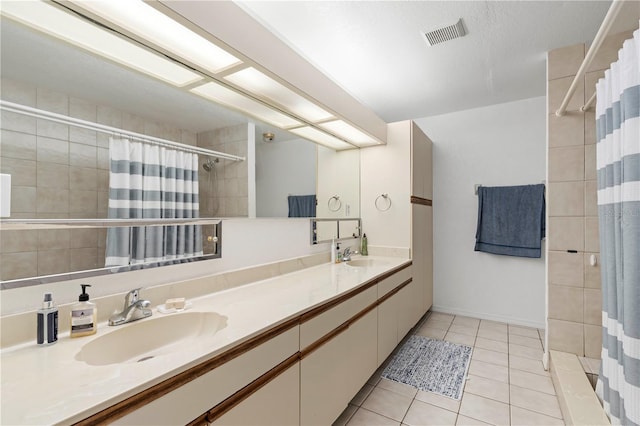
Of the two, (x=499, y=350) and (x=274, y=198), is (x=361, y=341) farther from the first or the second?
(x=499, y=350)

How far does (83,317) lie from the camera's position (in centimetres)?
91

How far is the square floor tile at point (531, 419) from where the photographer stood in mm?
1616

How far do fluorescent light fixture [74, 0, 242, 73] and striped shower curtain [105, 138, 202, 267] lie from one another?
1.36 feet

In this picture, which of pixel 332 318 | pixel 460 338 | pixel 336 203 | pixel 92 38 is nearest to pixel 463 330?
pixel 460 338

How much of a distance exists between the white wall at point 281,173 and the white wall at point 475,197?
1.90 meters

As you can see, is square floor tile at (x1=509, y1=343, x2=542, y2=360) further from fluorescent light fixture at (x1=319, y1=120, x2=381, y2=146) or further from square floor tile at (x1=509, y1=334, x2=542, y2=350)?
fluorescent light fixture at (x1=319, y1=120, x2=381, y2=146)

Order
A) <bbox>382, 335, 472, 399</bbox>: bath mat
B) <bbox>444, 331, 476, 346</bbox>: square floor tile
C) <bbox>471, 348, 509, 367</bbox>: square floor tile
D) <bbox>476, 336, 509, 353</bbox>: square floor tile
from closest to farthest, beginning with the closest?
<bbox>382, 335, 472, 399</bbox>: bath mat → <bbox>471, 348, 509, 367</bbox>: square floor tile → <bbox>476, 336, 509, 353</bbox>: square floor tile → <bbox>444, 331, 476, 346</bbox>: square floor tile

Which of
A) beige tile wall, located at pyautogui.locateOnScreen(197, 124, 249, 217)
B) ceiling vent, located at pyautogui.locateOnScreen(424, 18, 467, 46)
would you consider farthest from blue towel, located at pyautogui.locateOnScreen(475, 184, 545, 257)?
beige tile wall, located at pyautogui.locateOnScreen(197, 124, 249, 217)

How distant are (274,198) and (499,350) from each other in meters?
2.41

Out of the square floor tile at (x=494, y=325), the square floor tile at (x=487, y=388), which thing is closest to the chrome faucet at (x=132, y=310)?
the square floor tile at (x=487, y=388)

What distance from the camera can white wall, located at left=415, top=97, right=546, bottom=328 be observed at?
9.60 feet

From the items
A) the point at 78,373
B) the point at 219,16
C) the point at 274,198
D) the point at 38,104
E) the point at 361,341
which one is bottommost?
the point at 361,341

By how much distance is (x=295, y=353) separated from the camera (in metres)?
1.17

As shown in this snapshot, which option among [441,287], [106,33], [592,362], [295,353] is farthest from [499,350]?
[106,33]
